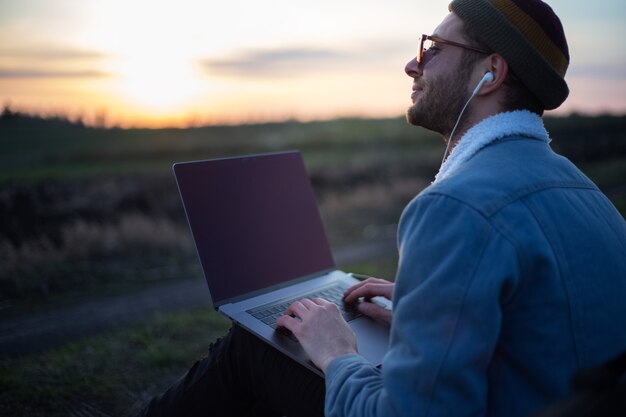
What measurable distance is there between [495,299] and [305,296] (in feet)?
4.01

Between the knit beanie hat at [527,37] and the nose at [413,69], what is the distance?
0.25 meters

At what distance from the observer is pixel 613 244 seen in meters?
1.30

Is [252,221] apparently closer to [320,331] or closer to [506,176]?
[320,331]

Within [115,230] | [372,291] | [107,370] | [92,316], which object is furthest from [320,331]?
[115,230]

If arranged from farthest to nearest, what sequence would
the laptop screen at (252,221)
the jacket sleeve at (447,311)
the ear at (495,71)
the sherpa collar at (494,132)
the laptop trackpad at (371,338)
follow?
the laptop screen at (252,221) → the laptop trackpad at (371,338) → the ear at (495,71) → the sherpa collar at (494,132) → the jacket sleeve at (447,311)

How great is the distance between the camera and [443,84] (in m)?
1.71

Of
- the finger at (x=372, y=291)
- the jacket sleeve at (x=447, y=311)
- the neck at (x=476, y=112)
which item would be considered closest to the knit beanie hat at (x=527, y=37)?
the neck at (x=476, y=112)

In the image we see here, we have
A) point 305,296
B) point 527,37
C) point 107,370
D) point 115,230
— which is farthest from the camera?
point 115,230

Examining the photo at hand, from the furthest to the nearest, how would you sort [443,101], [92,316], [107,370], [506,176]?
[92,316] < [107,370] < [443,101] < [506,176]

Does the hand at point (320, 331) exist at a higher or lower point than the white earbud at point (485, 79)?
lower

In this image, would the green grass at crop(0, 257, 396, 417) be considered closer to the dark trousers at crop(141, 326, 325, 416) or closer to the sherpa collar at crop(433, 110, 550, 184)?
the dark trousers at crop(141, 326, 325, 416)

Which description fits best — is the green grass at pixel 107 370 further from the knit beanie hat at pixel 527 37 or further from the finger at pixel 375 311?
the knit beanie hat at pixel 527 37

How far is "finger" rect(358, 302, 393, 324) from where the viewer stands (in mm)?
1877

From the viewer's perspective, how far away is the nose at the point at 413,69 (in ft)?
6.03
